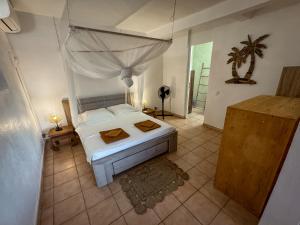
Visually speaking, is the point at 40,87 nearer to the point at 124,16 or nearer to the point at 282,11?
the point at 124,16

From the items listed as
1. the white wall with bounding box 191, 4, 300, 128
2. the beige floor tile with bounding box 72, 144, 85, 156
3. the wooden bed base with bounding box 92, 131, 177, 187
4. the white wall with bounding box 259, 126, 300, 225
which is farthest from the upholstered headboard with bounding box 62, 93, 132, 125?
the white wall with bounding box 259, 126, 300, 225

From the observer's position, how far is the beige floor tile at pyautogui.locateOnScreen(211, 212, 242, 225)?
1.67 m

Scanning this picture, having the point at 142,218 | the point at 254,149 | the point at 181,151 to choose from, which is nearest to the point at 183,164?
the point at 181,151

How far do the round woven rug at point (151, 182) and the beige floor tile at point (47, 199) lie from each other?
3.47ft

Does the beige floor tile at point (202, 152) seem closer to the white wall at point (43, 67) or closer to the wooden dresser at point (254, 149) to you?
the wooden dresser at point (254, 149)

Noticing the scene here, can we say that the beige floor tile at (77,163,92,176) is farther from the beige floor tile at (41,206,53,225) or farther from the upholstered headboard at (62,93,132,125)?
the upholstered headboard at (62,93,132,125)

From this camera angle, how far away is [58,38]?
3.12 meters

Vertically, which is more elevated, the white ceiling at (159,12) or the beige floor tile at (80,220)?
the white ceiling at (159,12)

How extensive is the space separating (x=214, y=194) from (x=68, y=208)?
7.09 feet

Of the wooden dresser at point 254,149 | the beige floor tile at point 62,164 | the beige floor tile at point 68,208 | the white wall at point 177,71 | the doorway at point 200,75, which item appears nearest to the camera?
the wooden dresser at point 254,149

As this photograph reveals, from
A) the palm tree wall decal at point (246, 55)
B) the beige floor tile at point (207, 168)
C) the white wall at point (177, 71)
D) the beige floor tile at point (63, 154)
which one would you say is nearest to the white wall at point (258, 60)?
the palm tree wall decal at point (246, 55)

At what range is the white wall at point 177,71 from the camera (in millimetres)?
4374

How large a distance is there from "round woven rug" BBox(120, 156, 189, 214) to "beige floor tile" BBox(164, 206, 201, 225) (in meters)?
0.26

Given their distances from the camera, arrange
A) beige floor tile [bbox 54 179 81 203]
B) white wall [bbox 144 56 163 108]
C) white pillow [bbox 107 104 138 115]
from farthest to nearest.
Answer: white wall [bbox 144 56 163 108] < white pillow [bbox 107 104 138 115] < beige floor tile [bbox 54 179 81 203]
